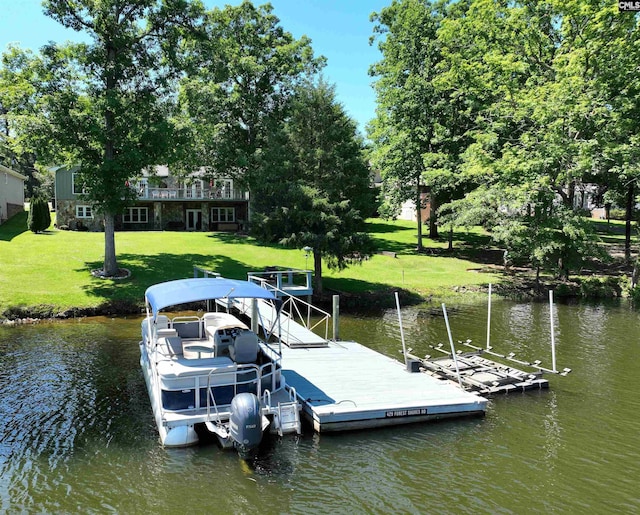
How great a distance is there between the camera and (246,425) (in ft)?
34.5

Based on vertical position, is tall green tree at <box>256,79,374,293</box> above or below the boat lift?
above

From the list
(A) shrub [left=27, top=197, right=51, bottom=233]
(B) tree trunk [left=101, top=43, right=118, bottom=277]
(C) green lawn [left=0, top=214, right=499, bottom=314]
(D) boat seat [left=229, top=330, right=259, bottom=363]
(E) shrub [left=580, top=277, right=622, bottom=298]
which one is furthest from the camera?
(A) shrub [left=27, top=197, right=51, bottom=233]

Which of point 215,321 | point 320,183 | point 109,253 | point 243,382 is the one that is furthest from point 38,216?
point 243,382

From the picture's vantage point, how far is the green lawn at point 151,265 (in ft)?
87.1

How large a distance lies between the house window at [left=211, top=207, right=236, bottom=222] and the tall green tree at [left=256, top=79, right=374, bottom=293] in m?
28.2

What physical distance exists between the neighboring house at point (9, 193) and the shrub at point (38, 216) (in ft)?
25.0

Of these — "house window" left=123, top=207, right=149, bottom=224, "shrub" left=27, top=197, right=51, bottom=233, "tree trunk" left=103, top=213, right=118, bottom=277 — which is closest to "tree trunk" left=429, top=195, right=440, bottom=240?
"house window" left=123, top=207, right=149, bottom=224

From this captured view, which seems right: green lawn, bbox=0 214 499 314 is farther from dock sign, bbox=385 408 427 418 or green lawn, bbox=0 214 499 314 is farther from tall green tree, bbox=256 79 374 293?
dock sign, bbox=385 408 427 418

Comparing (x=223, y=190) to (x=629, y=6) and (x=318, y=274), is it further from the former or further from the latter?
(x=629, y=6)

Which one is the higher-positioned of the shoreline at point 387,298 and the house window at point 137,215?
the house window at point 137,215

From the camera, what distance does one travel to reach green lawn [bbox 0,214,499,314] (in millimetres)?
26559

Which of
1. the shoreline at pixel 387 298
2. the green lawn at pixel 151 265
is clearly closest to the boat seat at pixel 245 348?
the shoreline at pixel 387 298

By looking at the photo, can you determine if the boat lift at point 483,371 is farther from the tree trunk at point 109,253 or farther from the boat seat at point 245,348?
the tree trunk at point 109,253

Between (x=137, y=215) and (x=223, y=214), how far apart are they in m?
8.71
